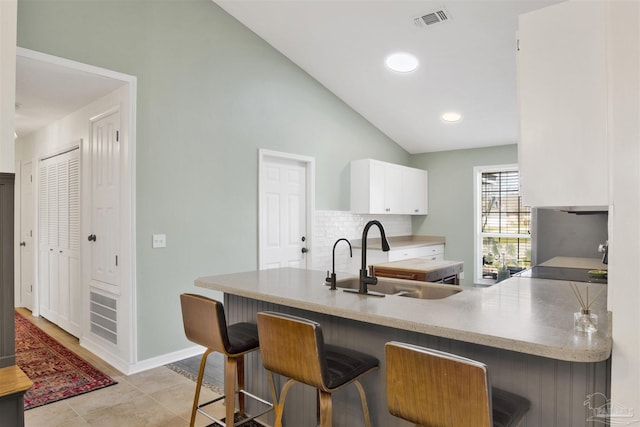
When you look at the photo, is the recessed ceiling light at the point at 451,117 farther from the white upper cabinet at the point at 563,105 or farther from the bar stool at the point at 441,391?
the bar stool at the point at 441,391

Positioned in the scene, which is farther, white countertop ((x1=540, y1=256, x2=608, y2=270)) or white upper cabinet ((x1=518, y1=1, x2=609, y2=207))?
white countertop ((x1=540, y1=256, x2=608, y2=270))

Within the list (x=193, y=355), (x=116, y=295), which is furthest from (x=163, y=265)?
(x=193, y=355)

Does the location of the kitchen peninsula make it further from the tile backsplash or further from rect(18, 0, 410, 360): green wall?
the tile backsplash

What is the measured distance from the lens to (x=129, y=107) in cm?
333

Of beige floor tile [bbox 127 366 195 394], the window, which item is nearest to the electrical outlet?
beige floor tile [bbox 127 366 195 394]

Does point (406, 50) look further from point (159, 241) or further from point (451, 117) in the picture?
point (159, 241)

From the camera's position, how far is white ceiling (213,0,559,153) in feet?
11.8

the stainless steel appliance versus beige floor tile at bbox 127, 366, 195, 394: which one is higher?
the stainless steel appliance

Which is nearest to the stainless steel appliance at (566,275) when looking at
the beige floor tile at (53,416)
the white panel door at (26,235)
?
the beige floor tile at (53,416)

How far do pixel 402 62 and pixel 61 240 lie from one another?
4284mm

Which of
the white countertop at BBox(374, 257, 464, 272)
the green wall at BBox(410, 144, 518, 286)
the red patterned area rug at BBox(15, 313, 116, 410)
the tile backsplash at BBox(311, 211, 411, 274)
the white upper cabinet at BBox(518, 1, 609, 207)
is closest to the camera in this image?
the white upper cabinet at BBox(518, 1, 609, 207)

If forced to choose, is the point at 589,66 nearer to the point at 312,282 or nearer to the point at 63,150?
the point at 312,282

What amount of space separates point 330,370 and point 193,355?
2480 millimetres

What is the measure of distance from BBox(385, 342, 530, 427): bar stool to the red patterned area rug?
106 inches
